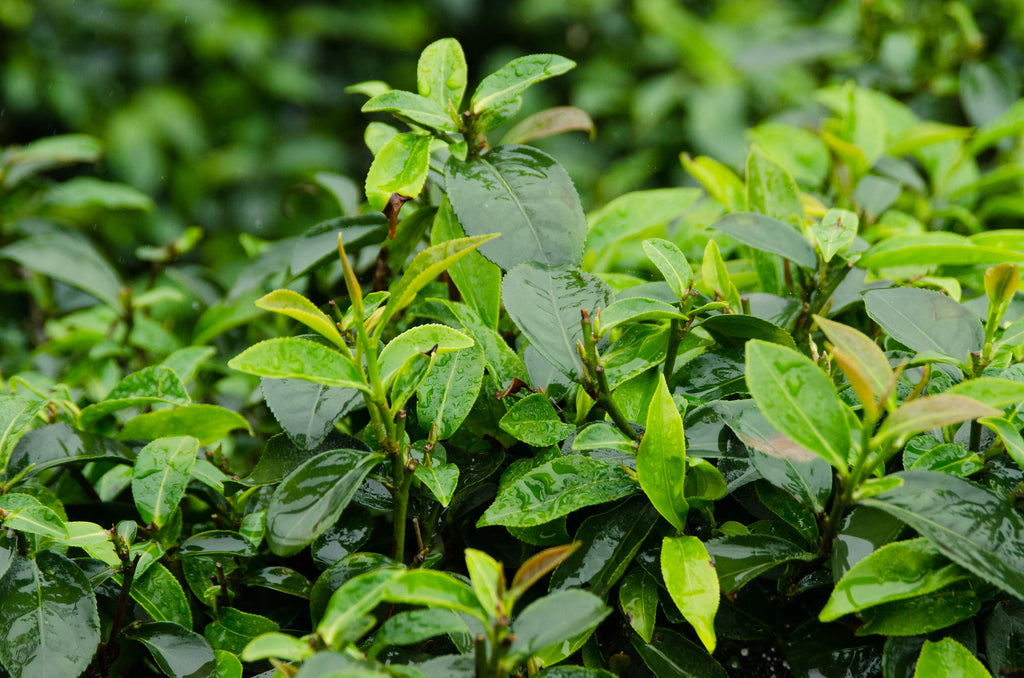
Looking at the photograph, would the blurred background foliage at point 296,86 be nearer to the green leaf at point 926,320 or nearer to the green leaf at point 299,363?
the green leaf at point 926,320

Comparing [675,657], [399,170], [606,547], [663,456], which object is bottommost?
[675,657]

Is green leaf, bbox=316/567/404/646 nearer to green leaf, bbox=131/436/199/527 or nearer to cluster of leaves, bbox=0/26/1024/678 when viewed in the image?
cluster of leaves, bbox=0/26/1024/678

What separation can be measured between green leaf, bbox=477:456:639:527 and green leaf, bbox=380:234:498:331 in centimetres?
21

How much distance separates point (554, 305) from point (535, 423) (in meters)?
0.13

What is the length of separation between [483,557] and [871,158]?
46.9 inches

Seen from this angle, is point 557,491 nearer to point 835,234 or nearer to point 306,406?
point 306,406

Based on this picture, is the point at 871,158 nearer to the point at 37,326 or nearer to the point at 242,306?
the point at 242,306

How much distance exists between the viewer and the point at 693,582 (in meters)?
0.72

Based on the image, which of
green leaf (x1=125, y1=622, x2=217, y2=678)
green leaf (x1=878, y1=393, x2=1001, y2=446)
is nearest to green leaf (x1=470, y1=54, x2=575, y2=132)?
green leaf (x1=878, y1=393, x2=1001, y2=446)

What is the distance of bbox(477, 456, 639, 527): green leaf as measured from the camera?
75cm

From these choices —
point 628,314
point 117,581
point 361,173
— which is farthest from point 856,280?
point 361,173

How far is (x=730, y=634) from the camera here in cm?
80

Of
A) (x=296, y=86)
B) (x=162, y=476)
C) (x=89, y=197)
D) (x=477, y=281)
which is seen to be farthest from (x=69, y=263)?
(x=296, y=86)

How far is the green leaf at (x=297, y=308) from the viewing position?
68 cm
